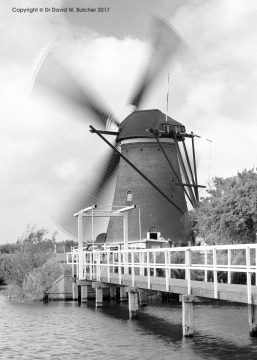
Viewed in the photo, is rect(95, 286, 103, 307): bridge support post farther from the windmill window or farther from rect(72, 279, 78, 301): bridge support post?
the windmill window

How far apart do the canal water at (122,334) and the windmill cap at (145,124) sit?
22.5 m

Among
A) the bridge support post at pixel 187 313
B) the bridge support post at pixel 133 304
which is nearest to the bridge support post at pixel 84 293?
the bridge support post at pixel 133 304

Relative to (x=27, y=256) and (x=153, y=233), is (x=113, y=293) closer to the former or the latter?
(x=27, y=256)

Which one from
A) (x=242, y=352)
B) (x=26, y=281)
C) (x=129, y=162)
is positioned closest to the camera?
(x=242, y=352)

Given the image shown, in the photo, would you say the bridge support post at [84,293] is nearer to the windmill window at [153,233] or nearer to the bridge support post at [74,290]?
the bridge support post at [74,290]

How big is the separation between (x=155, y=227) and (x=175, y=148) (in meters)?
5.80

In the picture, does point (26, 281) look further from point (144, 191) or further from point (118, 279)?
point (144, 191)

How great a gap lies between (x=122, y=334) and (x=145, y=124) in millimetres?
31365

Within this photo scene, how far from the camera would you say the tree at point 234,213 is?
142ft

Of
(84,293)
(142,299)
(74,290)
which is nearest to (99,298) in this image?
(142,299)

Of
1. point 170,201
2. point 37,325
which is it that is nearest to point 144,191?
point 170,201

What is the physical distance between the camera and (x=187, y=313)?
20.3 metres

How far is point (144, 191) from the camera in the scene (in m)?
53.3

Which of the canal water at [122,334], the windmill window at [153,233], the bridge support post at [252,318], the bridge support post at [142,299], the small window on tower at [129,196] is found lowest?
the canal water at [122,334]
